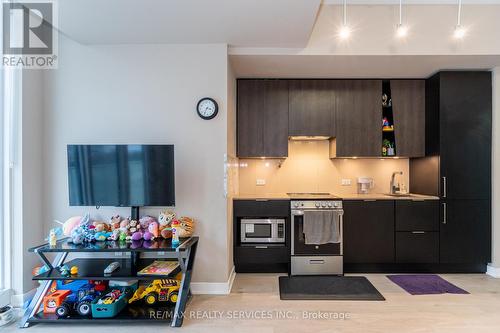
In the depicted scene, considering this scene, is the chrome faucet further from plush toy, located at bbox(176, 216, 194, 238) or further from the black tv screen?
the black tv screen

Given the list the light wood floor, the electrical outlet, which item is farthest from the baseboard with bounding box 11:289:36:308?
the electrical outlet

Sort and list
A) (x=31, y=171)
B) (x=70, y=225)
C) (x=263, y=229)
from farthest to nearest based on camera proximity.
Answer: (x=263, y=229), (x=31, y=171), (x=70, y=225)

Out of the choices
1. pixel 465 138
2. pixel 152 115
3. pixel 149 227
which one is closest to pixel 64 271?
pixel 149 227

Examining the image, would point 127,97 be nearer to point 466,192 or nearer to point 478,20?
point 478,20

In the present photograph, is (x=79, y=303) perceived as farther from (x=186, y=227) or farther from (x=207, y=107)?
(x=207, y=107)

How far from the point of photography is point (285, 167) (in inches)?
174

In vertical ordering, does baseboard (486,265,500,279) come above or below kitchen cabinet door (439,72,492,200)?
below

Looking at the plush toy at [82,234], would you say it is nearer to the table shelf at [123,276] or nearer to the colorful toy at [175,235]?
the table shelf at [123,276]

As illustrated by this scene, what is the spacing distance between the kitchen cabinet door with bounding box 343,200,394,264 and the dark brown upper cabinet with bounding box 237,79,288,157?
4.31 feet

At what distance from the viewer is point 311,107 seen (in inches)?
161

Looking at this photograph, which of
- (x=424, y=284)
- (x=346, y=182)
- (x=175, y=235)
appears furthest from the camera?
(x=346, y=182)

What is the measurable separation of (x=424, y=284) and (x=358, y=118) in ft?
7.47

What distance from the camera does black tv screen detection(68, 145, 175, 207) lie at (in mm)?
2861

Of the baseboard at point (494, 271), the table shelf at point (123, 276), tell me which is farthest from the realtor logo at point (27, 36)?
the baseboard at point (494, 271)
